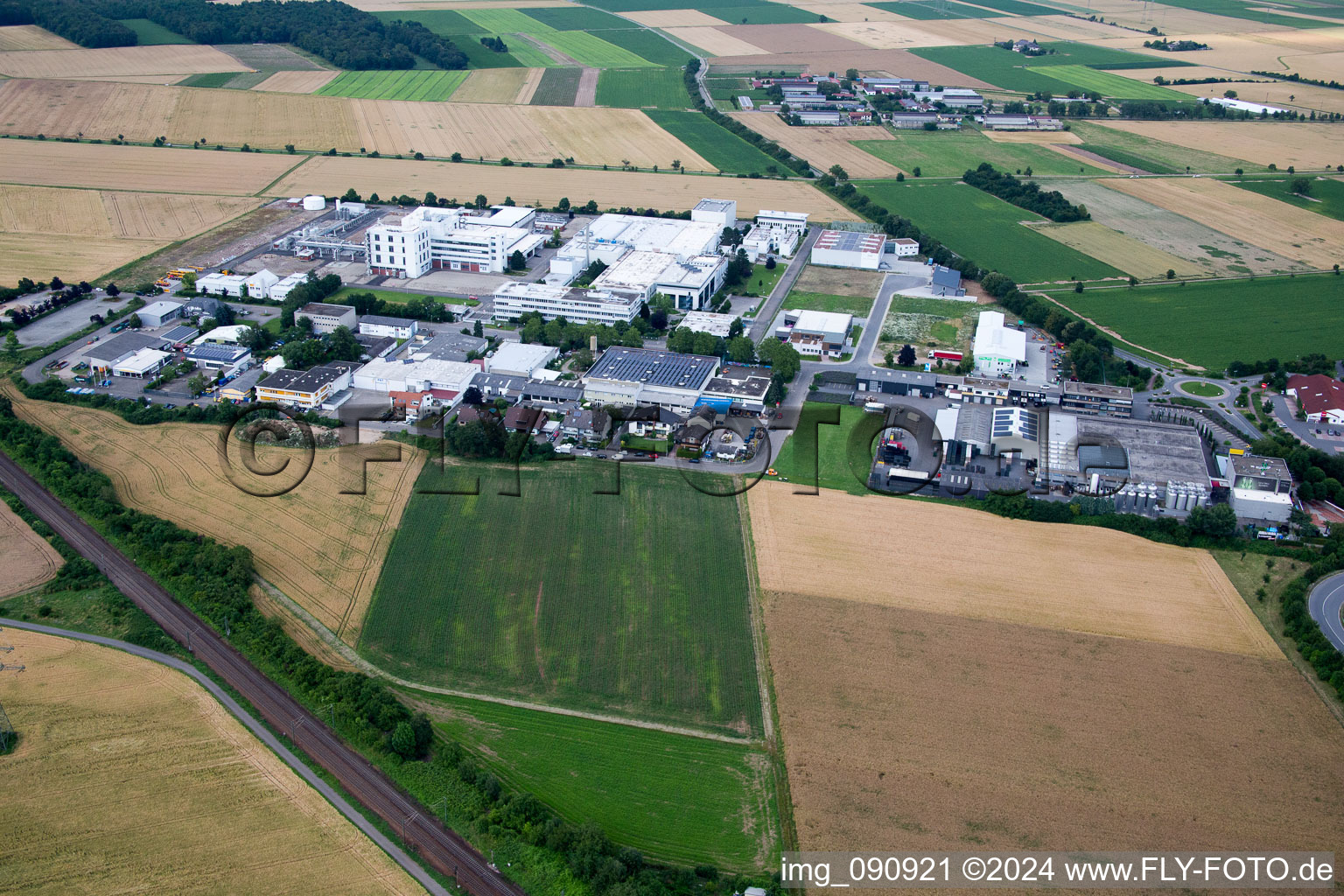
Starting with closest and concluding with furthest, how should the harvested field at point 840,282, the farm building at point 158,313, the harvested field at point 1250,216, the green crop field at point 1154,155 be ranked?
the farm building at point 158,313
the harvested field at point 840,282
the harvested field at point 1250,216
the green crop field at point 1154,155

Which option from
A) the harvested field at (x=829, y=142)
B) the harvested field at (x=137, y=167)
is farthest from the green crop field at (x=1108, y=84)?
the harvested field at (x=137, y=167)

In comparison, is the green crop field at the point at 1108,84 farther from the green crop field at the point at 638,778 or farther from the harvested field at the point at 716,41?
the green crop field at the point at 638,778

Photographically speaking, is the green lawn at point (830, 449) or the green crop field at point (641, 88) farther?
the green crop field at point (641, 88)

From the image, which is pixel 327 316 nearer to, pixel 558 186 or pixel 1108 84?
pixel 558 186

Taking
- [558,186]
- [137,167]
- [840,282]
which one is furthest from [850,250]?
[137,167]

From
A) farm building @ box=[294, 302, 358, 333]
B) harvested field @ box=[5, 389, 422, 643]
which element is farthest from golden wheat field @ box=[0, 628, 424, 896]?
farm building @ box=[294, 302, 358, 333]
